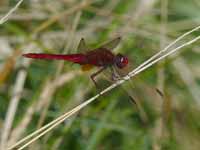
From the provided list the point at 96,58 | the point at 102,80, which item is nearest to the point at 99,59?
the point at 96,58

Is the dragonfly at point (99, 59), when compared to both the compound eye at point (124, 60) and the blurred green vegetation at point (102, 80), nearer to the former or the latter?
→ the compound eye at point (124, 60)

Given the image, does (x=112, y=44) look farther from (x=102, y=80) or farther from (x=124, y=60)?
(x=102, y=80)

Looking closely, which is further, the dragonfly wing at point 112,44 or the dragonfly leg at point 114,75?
the dragonfly wing at point 112,44

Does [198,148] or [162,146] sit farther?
[198,148]

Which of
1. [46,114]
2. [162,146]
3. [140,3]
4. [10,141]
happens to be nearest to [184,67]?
[140,3]

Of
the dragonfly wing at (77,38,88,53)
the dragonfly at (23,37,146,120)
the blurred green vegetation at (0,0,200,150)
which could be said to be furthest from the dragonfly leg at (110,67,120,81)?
the blurred green vegetation at (0,0,200,150)

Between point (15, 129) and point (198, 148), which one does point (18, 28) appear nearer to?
point (15, 129)

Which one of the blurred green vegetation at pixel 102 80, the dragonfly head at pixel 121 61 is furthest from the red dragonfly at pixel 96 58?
the blurred green vegetation at pixel 102 80

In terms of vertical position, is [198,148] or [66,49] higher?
[66,49]
